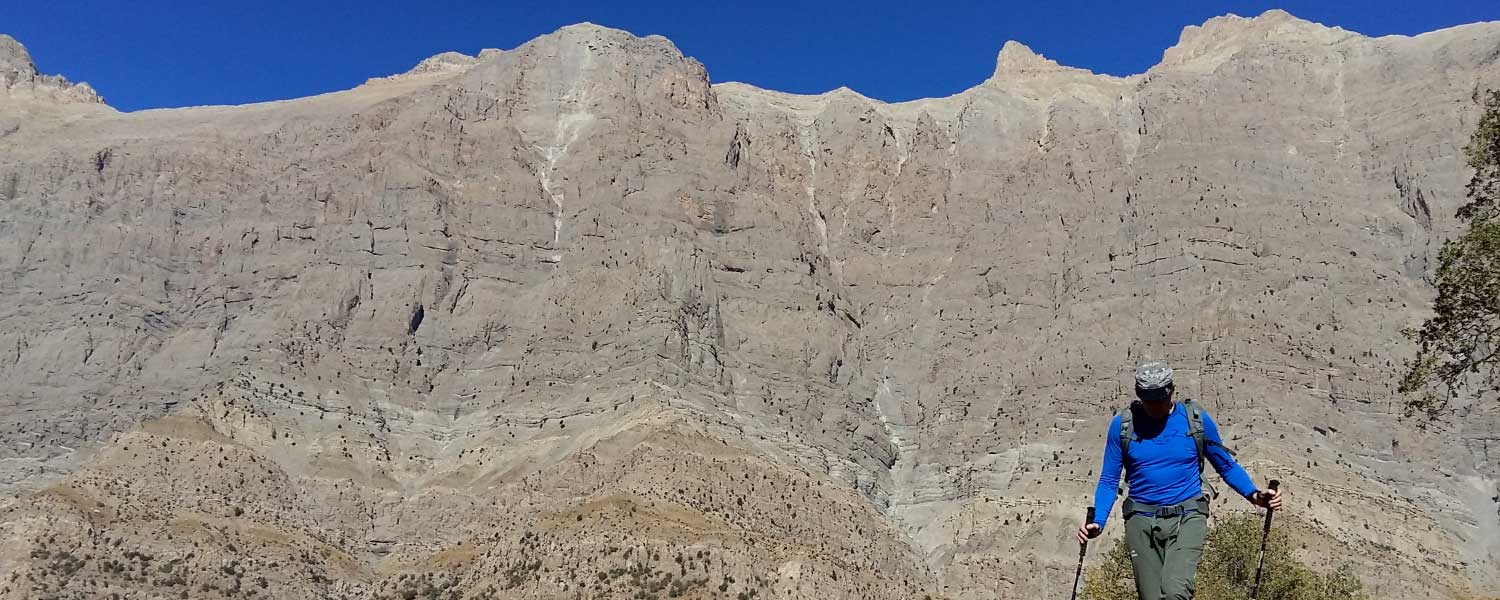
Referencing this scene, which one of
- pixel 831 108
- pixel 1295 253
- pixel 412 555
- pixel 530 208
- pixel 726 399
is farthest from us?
pixel 831 108

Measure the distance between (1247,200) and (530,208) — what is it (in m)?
64.7

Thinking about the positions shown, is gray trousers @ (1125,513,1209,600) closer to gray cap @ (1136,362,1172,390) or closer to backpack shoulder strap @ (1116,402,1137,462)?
backpack shoulder strap @ (1116,402,1137,462)

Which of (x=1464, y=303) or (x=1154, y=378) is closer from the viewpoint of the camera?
(x=1154, y=378)

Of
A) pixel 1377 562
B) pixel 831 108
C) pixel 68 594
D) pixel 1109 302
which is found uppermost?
pixel 831 108

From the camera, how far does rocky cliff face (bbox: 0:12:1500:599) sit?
8425 centimetres

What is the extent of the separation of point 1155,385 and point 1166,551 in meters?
1.50

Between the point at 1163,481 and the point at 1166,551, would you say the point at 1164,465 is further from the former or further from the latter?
the point at 1166,551

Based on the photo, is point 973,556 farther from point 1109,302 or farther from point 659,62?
point 659,62

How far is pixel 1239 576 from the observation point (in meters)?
43.6

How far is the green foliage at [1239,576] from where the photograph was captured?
40.1 m

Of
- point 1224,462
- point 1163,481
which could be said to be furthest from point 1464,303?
point 1163,481

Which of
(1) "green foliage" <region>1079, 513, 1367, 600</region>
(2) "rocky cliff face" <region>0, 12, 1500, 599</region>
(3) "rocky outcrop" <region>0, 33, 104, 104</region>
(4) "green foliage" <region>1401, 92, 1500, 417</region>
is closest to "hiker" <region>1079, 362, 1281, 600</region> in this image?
(4) "green foliage" <region>1401, 92, 1500, 417</region>

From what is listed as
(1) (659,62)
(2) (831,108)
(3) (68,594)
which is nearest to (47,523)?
(3) (68,594)

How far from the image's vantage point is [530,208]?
126 meters
